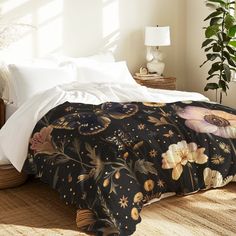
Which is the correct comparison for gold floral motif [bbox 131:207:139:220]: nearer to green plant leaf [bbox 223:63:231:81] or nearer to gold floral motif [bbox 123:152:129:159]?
gold floral motif [bbox 123:152:129:159]

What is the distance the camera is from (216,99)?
6.04 meters

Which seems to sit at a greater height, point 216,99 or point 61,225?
point 216,99

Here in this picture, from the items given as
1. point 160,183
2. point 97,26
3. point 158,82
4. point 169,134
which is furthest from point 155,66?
point 160,183

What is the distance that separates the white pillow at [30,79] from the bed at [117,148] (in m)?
0.60

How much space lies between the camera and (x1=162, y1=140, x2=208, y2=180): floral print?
10.6ft

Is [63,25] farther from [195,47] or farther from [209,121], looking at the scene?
[209,121]


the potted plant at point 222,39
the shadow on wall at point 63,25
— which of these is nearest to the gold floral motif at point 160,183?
the potted plant at point 222,39

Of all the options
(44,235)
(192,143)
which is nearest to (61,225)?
(44,235)

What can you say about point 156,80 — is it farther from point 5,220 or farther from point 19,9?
point 5,220

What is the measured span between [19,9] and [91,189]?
9.46 feet

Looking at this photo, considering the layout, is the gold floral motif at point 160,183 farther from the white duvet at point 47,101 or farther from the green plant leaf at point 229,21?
the green plant leaf at point 229,21

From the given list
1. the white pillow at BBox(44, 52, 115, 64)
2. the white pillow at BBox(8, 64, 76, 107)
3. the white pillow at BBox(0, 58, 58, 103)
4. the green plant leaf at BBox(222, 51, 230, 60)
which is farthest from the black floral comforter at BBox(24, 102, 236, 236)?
the green plant leaf at BBox(222, 51, 230, 60)

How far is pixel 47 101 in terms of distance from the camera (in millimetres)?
3777

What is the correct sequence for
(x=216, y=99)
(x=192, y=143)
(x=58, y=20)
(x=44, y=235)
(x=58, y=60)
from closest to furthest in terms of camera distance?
1. (x=44, y=235)
2. (x=192, y=143)
3. (x=58, y=60)
4. (x=58, y=20)
5. (x=216, y=99)
